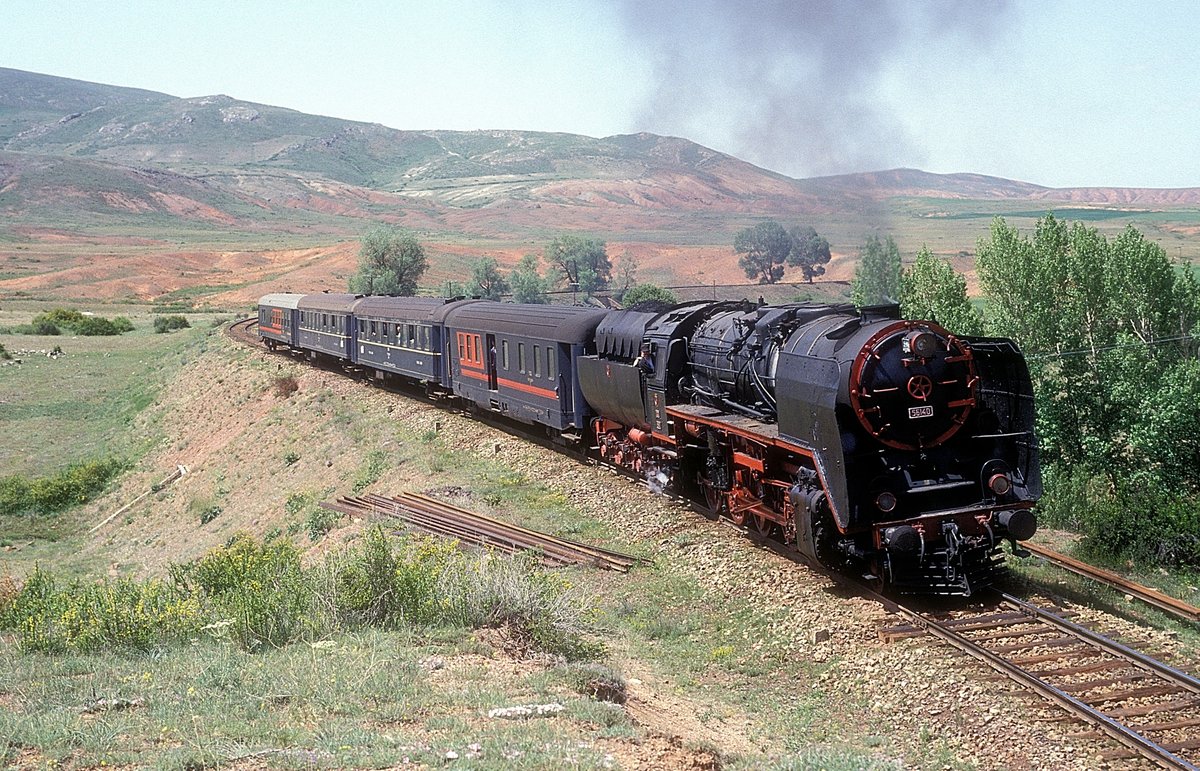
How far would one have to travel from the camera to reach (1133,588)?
1288 centimetres

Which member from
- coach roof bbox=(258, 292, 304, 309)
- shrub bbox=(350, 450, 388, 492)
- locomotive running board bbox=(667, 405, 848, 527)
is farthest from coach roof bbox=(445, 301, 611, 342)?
coach roof bbox=(258, 292, 304, 309)

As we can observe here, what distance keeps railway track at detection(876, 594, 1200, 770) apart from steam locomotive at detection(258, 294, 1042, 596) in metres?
0.86

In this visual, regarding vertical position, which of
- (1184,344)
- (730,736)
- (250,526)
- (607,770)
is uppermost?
(1184,344)

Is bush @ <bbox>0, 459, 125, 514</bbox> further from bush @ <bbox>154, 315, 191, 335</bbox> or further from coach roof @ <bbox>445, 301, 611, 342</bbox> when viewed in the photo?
bush @ <bbox>154, 315, 191, 335</bbox>

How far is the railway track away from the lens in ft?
28.8

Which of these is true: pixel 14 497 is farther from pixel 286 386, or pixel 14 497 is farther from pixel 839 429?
pixel 839 429

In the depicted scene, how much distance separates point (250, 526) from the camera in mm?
25406

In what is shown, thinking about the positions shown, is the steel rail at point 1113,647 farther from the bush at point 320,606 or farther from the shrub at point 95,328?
the shrub at point 95,328

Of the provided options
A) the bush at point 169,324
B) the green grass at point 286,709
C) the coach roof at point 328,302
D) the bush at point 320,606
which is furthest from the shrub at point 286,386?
the bush at point 169,324

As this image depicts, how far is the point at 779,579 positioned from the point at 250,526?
16.3m

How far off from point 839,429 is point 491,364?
50.4 ft

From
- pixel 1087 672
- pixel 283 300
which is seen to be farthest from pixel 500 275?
pixel 1087 672

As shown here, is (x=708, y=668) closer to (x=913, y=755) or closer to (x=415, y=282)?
(x=913, y=755)

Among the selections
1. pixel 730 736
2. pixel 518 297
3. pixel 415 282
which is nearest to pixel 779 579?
pixel 730 736
